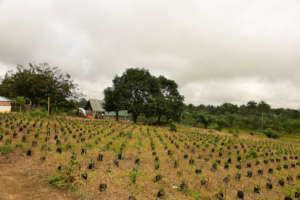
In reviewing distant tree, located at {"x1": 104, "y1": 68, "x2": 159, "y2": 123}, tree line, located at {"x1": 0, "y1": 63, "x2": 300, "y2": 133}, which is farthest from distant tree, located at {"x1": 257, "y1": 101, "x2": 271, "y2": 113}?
distant tree, located at {"x1": 104, "y1": 68, "x2": 159, "y2": 123}

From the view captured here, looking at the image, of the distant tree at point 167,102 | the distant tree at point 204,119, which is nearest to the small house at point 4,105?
the distant tree at point 167,102

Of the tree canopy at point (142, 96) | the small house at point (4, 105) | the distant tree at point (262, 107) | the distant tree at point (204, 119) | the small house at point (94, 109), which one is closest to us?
the small house at point (4, 105)

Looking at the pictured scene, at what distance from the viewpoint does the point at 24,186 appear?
12.4ft

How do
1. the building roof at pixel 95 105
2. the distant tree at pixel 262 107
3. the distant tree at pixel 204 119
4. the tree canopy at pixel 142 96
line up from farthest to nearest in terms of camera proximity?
the distant tree at pixel 262 107 < the building roof at pixel 95 105 < the distant tree at pixel 204 119 < the tree canopy at pixel 142 96

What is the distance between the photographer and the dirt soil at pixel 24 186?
3403mm

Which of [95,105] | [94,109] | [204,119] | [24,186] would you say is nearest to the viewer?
[24,186]

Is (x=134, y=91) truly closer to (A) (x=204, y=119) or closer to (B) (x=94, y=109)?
(A) (x=204, y=119)

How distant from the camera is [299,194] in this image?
4332 millimetres

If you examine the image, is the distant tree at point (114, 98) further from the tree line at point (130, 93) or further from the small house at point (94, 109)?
the small house at point (94, 109)

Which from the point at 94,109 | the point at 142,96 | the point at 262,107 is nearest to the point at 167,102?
the point at 142,96

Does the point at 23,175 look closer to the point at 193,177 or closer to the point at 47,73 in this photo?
the point at 193,177

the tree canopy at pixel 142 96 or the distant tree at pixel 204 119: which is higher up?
the tree canopy at pixel 142 96

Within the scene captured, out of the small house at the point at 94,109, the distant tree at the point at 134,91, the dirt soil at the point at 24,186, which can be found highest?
the distant tree at the point at 134,91

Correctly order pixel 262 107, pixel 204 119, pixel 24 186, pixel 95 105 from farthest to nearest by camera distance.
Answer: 1. pixel 262 107
2. pixel 95 105
3. pixel 204 119
4. pixel 24 186
